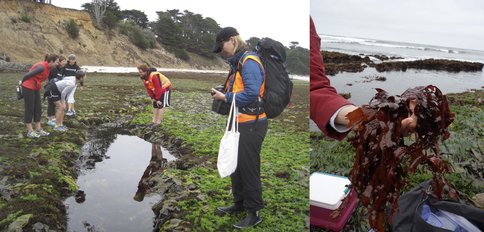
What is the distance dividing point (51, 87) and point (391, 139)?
181 centimetres

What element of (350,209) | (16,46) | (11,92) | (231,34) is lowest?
(350,209)

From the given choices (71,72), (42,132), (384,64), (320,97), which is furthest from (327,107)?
(384,64)

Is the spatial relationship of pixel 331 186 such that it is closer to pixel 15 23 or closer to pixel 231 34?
pixel 231 34

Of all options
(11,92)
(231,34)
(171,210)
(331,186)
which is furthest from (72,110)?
(331,186)

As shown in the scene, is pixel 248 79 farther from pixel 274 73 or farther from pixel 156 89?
pixel 156 89

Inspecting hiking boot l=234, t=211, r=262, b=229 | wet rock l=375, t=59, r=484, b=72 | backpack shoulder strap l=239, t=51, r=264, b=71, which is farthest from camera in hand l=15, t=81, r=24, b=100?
wet rock l=375, t=59, r=484, b=72

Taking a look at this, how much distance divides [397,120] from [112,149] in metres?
1.66

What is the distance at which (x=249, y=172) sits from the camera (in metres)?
2.36

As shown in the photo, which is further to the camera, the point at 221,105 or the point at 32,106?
the point at 221,105

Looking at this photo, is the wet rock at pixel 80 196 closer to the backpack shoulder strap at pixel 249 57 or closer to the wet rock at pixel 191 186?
the wet rock at pixel 191 186

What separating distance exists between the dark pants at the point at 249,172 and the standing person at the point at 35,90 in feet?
3.74

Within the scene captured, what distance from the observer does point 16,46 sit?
2.09m

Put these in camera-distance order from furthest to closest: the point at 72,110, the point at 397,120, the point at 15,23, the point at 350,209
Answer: the point at 350,209, the point at 72,110, the point at 15,23, the point at 397,120

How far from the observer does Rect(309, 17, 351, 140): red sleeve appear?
1809 millimetres
